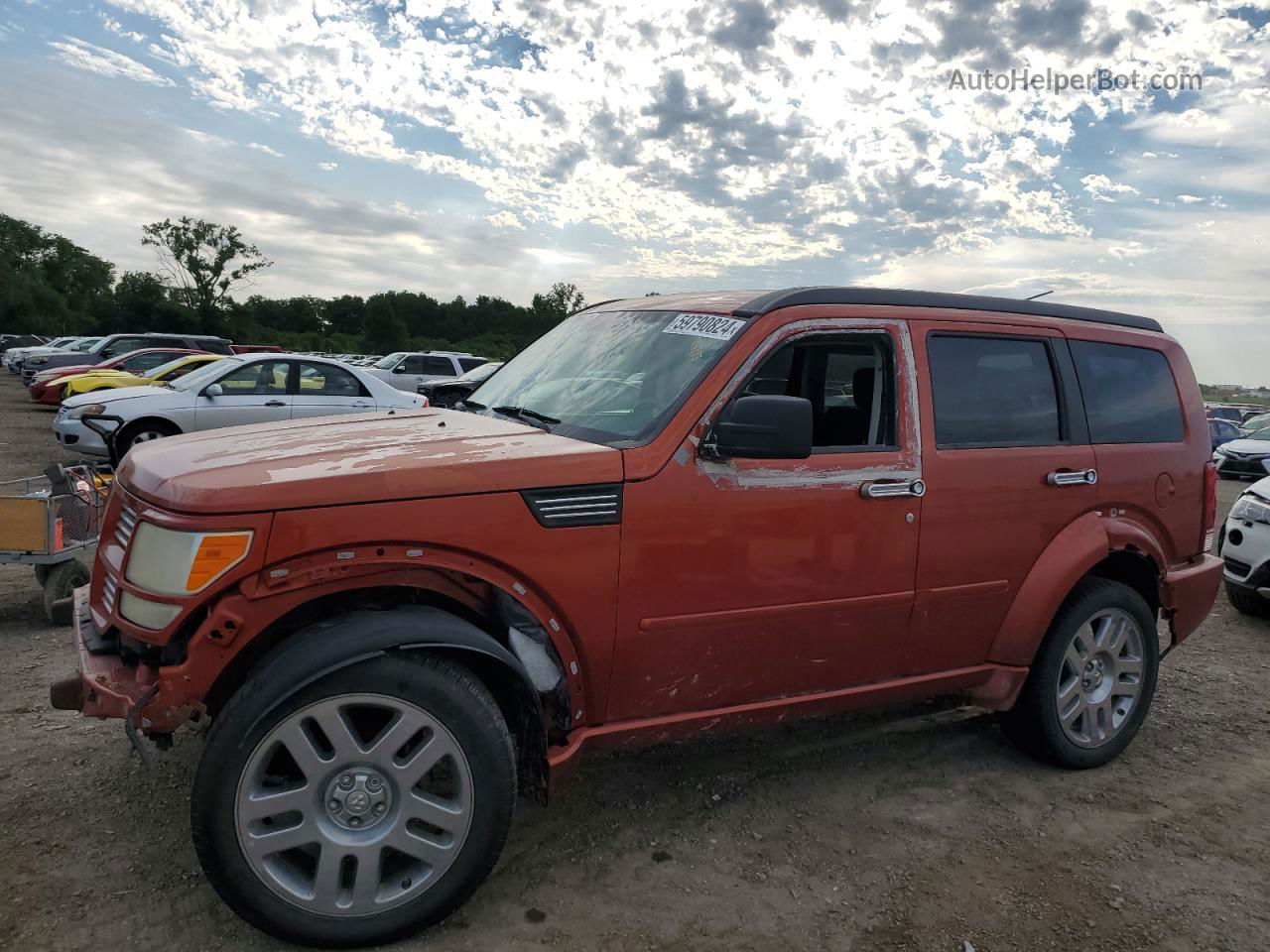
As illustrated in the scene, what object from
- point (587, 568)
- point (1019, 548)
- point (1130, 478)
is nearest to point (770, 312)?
point (587, 568)

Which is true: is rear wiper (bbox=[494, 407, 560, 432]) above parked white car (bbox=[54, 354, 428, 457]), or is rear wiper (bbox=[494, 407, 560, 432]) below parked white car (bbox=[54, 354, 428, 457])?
above

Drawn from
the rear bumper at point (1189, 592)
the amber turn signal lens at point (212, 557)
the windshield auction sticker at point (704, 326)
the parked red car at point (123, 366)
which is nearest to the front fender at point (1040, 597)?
the rear bumper at point (1189, 592)

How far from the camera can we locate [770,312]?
131 inches

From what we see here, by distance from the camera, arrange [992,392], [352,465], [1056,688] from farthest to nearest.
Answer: [1056,688]
[992,392]
[352,465]

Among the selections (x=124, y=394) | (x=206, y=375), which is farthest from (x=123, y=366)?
(x=206, y=375)

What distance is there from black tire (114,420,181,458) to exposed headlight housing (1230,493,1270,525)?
11571mm

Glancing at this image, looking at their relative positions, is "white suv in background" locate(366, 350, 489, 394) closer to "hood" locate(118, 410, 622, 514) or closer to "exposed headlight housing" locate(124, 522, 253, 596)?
"hood" locate(118, 410, 622, 514)

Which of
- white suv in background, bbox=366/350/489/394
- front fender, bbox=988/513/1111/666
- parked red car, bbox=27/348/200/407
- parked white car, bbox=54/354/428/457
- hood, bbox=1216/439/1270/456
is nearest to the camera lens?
front fender, bbox=988/513/1111/666

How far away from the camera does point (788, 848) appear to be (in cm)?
333

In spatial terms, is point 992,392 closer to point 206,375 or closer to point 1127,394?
point 1127,394

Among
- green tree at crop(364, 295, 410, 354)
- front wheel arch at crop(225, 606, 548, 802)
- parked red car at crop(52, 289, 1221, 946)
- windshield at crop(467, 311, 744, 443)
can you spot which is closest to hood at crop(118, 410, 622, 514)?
parked red car at crop(52, 289, 1221, 946)

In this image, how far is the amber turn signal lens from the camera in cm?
248

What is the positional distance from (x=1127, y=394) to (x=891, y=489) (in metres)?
1.67

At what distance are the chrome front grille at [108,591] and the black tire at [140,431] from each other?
9.68m
